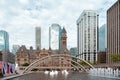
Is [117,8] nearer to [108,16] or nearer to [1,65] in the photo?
[108,16]

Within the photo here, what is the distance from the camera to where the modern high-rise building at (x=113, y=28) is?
5974 inches

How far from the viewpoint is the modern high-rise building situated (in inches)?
5974

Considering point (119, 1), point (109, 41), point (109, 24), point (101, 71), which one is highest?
point (119, 1)

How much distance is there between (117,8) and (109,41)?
92.3ft

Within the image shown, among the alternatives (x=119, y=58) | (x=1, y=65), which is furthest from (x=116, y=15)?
(x=1, y=65)

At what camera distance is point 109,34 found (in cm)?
17500

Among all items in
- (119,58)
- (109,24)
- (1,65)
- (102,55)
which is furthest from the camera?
(102,55)

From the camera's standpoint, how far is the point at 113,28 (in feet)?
536

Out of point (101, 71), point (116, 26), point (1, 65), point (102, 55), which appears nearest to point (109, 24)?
point (116, 26)

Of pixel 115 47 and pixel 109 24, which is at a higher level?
pixel 109 24

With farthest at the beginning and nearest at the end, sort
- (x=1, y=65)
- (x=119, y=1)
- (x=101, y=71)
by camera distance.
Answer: (x=119, y=1)
(x=101, y=71)
(x=1, y=65)

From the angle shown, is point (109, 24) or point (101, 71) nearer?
point (101, 71)

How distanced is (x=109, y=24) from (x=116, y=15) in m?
18.1

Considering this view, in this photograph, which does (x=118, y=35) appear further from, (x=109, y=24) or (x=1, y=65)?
(x=1, y=65)
